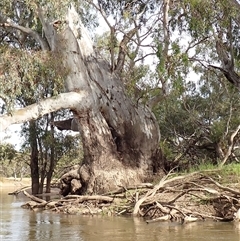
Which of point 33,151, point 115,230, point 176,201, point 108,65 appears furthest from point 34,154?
point 115,230

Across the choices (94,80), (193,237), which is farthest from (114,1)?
(193,237)

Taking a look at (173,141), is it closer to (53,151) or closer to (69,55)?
(53,151)

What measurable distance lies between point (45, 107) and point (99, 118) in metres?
2.20

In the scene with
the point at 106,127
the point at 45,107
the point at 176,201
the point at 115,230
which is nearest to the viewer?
the point at 115,230

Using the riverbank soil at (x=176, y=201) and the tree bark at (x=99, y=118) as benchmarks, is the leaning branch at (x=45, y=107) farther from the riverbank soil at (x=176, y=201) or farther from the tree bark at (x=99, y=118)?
the riverbank soil at (x=176, y=201)

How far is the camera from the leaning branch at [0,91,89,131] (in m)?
12.2

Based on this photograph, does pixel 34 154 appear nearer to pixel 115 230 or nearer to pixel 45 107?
pixel 45 107

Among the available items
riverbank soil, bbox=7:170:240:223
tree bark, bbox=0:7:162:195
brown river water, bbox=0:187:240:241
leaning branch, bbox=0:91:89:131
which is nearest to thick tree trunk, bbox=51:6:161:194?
tree bark, bbox=0:7:162:195

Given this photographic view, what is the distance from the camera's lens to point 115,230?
807 cm

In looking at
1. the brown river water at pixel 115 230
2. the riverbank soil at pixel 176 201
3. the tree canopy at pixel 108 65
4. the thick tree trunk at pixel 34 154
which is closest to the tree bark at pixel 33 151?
the thick tree trunk at pixel 34 154

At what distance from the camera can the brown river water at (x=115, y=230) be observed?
704cm

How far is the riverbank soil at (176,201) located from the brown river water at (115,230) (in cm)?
46

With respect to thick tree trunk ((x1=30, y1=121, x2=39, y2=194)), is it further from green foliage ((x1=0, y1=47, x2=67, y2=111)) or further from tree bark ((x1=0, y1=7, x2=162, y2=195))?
green foliage ((x1=0, y1=47, x2=67, y2=111))

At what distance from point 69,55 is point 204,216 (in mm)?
7264
